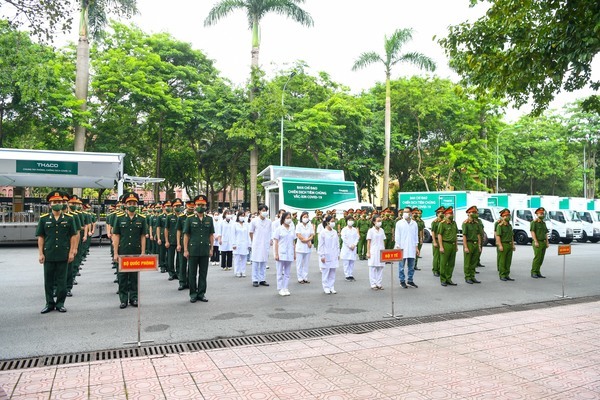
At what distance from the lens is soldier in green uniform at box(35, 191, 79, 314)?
7852mm

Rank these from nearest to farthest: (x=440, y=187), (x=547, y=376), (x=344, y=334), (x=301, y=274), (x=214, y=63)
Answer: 1. (x=547, y=376)
2. (x=344, y=334)
3. (x=301, y=274)
4. (x=214, y=63)
5. (x=440, y=187)

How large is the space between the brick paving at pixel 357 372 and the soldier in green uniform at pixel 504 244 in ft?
18.4

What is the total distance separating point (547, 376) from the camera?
16.6ft

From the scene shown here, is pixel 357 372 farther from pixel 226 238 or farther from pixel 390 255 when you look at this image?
pixel 226 238

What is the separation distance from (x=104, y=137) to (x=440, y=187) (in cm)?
2736

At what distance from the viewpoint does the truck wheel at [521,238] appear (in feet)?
81.8

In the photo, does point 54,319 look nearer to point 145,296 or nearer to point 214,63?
point 145,296

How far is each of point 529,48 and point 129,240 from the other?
945 cm

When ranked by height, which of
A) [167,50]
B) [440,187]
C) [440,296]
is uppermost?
[167,50]

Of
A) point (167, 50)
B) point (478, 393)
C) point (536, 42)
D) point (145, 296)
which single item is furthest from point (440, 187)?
point (478, 393)

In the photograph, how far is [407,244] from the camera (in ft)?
36.8

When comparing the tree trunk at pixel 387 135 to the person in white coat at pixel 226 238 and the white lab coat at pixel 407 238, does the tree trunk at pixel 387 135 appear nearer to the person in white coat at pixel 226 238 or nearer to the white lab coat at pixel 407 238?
the person in white coat at pixel 226 238

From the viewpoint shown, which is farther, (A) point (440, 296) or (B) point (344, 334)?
(A) point (440, 296)

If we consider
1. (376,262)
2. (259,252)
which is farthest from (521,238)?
(259,252)
